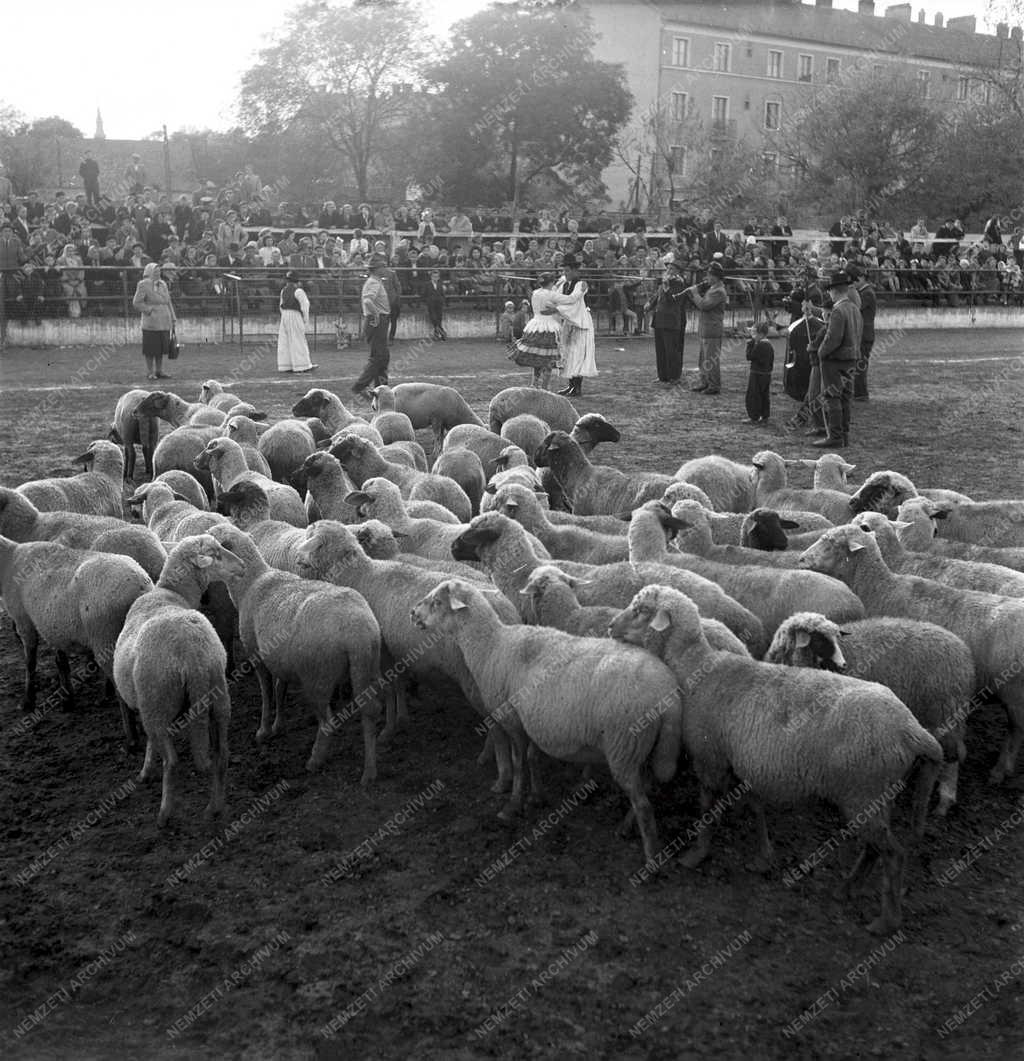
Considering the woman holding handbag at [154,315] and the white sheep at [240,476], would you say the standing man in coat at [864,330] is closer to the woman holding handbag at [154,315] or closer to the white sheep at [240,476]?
the white sheep at [240,476]

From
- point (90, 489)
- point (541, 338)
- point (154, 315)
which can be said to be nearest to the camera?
A: point (90, 489)

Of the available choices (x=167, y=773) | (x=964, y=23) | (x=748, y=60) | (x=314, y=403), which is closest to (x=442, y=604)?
(x=167, y=773)

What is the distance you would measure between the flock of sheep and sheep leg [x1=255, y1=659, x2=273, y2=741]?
0.05 ft

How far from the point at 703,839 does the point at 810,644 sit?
1.07m

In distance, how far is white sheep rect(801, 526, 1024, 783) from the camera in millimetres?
5845

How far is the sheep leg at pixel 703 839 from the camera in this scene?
5.20 meters

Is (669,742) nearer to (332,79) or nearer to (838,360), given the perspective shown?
(838,360)

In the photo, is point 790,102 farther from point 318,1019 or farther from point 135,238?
point 318,1019

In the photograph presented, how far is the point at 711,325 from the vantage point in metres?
18.3

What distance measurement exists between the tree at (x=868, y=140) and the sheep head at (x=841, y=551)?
48.4m

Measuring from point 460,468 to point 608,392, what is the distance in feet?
29.2

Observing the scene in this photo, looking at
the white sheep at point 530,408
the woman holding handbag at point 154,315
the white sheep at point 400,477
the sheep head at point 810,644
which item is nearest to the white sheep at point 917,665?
the sheep head at point 810,644

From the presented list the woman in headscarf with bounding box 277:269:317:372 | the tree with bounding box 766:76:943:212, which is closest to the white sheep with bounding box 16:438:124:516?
the woman in headscarf with bounding box 277:269:317:372

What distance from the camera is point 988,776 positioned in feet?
19.8
